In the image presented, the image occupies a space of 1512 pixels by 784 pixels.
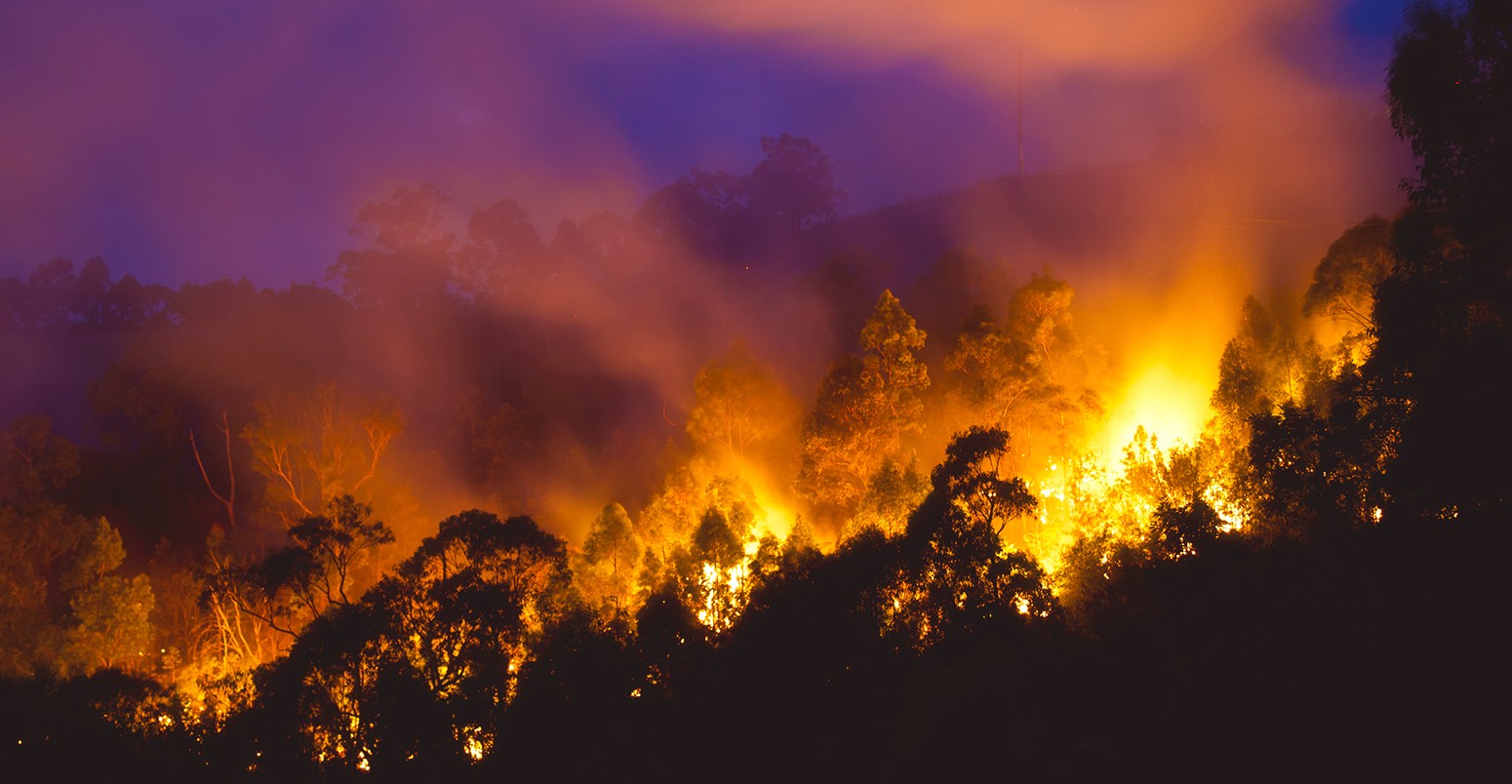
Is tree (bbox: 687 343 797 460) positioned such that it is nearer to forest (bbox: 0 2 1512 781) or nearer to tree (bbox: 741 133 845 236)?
forest (bbox: 0 2 1512 781)

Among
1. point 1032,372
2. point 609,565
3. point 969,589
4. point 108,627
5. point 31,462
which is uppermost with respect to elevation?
point 31,462

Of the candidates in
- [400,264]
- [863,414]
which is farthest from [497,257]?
[863,414]

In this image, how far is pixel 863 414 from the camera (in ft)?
66.4

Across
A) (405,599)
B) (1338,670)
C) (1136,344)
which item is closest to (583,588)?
(405,599)

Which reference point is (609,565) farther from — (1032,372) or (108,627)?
(108,627)

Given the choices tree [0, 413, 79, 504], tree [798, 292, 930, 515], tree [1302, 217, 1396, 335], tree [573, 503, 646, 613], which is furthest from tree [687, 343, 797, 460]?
tree [0, 413, 79, 504]

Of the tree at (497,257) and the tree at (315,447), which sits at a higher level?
the tree at (497,257)

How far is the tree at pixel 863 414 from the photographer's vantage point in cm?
2023

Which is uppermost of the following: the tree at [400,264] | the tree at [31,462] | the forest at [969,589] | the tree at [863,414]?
the tree at [400,264]

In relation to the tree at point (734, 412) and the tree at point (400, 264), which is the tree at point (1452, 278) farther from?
the tree at point (400, 264)

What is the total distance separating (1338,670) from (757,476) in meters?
15.6

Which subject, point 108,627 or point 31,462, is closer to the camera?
point 108,627

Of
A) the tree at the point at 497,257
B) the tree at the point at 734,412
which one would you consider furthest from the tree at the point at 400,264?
the tree at the point at 734,412

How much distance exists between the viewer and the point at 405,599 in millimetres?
12500
